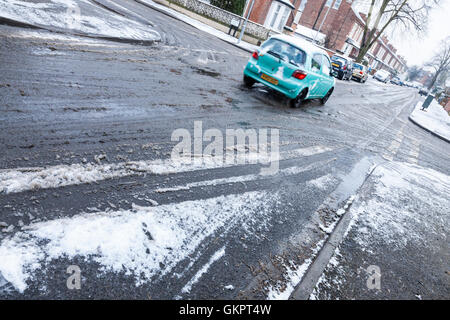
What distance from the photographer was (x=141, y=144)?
11.8ft

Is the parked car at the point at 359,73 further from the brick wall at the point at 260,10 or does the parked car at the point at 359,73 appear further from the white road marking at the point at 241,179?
the white road marking at the point at 241,179

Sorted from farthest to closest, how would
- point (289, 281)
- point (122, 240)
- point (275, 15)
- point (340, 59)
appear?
point (275, 15) < point (340, 59) < point (289, 281) < point (122, 240)

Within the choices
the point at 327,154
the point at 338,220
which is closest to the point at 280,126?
the point at 327,154

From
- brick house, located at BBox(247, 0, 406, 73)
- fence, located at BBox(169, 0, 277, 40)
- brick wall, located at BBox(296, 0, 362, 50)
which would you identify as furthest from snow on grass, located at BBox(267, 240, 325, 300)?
brick wall, located at BBox(296, 0, 362, 50)

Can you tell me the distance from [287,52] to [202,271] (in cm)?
679

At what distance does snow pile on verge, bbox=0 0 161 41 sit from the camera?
6805 millimetres

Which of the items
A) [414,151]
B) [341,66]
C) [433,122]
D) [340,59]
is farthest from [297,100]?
[340,59]

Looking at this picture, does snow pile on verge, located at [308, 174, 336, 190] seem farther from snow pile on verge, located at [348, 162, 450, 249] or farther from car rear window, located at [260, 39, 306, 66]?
car rear window, located at [260, 39, 306, 66]

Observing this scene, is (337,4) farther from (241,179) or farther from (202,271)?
(202,271)

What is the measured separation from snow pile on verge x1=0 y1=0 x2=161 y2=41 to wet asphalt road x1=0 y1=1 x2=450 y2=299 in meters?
0.77

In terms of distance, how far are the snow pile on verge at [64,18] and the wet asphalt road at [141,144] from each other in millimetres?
774

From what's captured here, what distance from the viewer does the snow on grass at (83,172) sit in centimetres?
237

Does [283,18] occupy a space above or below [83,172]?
above

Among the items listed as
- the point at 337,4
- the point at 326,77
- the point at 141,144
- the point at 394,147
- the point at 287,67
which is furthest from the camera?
the point at 337,4
